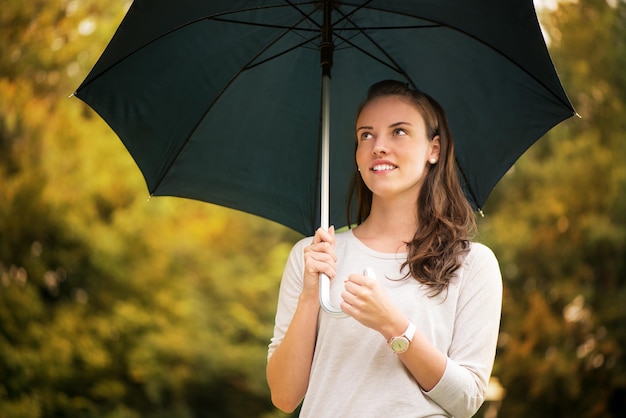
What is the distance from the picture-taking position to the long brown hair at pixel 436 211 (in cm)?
182

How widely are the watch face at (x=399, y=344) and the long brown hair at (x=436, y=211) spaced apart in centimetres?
19

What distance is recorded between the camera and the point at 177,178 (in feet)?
7.56

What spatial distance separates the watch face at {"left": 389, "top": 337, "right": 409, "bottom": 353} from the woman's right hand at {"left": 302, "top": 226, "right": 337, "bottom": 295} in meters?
0.21

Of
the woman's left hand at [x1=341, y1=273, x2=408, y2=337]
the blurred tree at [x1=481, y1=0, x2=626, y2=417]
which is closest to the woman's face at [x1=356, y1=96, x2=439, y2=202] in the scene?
the woman's left hand at [x1=341, y1=273, x2=408, y2=337]

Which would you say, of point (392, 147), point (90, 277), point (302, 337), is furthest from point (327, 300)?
point (90, 277)

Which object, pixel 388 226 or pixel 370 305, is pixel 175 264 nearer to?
pixel 388 226

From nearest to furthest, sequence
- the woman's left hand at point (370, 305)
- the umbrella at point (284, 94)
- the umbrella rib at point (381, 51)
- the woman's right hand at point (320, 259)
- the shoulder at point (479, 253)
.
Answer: the woman's left hand at point (370, 305) < the woman's right hand at point (320, 259) < the shoulder at point (479, 253) < the umbrella at point (284, 94) < the umbrella rib at point (381, 51)

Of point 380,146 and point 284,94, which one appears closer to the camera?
point 380,146

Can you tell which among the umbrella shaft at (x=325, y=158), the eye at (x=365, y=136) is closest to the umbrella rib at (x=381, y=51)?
the umbrella shaft at (x=325, y=158)

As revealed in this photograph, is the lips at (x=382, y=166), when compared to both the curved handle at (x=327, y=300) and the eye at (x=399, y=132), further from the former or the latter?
the curved handle at (x=327, y=300)

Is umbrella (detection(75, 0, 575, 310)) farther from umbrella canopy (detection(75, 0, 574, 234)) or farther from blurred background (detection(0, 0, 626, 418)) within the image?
blurred background (detection(0, 0, 626, 418))

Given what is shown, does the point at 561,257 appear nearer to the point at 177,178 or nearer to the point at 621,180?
the point at 621,180

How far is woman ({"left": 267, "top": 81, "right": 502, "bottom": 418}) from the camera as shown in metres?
1.67

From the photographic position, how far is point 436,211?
1947 millimetres
